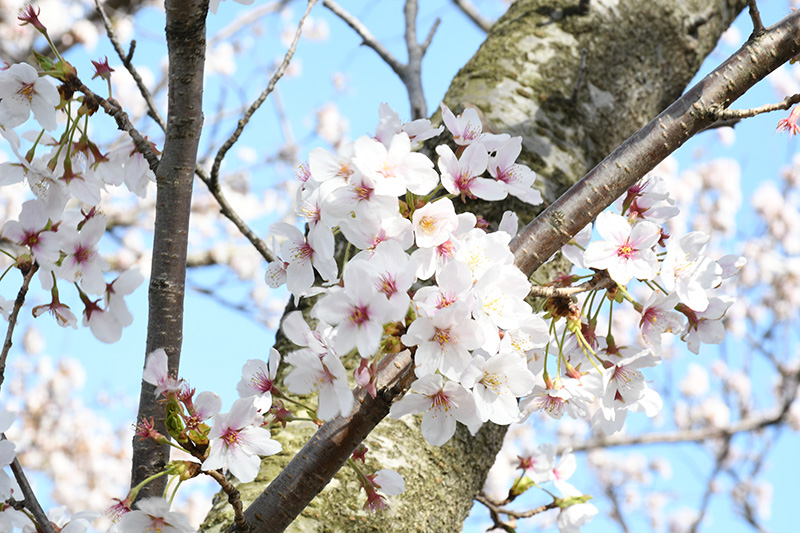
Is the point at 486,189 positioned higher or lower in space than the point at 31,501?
higher

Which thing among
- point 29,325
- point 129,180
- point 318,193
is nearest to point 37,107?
point 129,180

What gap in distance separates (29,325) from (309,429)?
8.69 m

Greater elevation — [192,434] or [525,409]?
[525,409]

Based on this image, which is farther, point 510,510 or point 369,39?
point 369,39

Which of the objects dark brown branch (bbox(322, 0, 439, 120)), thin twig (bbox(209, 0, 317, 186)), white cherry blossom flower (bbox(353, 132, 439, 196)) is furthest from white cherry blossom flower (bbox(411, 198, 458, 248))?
dark brown branch (bbox(322, 0, 439, 120))

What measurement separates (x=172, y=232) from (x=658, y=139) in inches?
32.8

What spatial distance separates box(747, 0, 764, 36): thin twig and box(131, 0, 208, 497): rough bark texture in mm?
902

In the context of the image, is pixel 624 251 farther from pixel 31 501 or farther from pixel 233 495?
pixel 31 501

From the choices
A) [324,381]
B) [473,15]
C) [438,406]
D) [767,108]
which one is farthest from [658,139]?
[473,15]

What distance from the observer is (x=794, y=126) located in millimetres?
1050

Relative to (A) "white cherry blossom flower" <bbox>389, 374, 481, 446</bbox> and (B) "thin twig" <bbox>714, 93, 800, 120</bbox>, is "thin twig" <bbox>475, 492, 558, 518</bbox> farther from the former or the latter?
(B) "thin twig" <bbox>714, 93, 800, 120</bbox>

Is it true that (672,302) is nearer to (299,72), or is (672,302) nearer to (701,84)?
(701,84)

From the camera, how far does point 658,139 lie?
0.99m

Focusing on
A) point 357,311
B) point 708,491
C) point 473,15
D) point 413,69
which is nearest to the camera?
point 357,311
